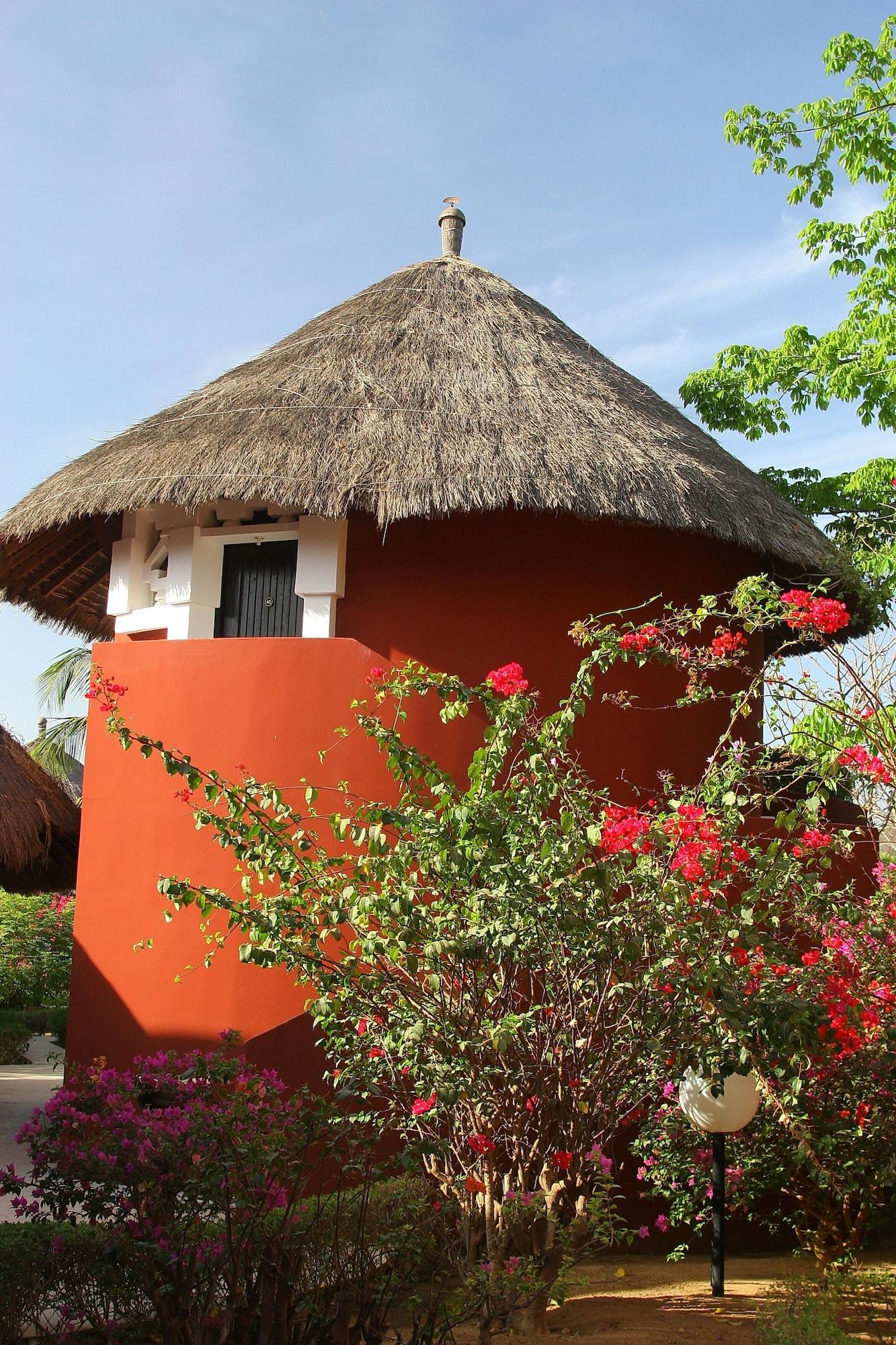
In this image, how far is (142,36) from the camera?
6.82 meters

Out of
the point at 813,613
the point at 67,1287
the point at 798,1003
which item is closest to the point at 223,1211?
the point at 67,1287

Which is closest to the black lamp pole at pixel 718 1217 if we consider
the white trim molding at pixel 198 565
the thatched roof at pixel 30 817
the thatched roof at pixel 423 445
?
the thatched roof at pixel 423 445

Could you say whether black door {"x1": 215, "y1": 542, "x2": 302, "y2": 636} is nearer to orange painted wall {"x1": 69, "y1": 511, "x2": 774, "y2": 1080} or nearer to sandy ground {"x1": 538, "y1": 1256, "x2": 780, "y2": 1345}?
orange painted wall {"x1": 69, "y1": 511, "x2": 774, "y2": 1080}

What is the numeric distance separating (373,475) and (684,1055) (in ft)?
10.2

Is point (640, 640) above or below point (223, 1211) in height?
above

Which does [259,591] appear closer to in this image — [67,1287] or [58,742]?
[67,1287]

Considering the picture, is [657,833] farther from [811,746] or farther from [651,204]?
[651,204]

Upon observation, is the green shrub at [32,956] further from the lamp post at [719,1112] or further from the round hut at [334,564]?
the lamp post at [719,1112]

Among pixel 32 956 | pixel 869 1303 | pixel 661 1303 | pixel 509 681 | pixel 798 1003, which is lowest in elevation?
pixel 661 1303

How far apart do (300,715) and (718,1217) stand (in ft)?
9.43

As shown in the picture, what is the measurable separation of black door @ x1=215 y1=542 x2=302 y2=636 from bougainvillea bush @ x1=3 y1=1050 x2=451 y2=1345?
281 cm

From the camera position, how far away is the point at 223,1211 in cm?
329

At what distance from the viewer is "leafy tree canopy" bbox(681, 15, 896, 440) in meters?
8.98

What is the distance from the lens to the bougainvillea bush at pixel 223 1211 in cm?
309
